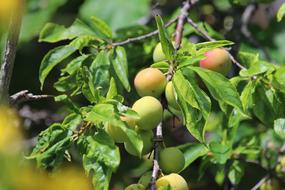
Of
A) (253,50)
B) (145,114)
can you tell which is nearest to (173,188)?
(145,114)

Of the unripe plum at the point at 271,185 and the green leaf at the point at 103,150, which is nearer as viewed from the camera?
the green leaf at the point at 103,150

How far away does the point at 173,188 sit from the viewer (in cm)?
126

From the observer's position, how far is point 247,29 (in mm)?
2404

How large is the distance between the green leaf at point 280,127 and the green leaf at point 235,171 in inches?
12.1

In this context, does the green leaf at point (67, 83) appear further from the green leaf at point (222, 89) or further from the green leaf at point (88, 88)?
the green leaf at point (222, 89)

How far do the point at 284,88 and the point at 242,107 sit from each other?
0.67 ft

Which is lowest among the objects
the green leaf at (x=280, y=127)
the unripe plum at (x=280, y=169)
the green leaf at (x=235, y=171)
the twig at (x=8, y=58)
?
the unripe plum at (x=280, y=169)

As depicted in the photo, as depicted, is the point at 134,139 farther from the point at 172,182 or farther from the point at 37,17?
the point at 37,17

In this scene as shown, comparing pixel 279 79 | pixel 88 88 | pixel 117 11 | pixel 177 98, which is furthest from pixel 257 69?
pixel 117 11

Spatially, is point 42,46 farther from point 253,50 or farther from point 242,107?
point 242,107

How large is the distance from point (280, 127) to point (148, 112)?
392 mm

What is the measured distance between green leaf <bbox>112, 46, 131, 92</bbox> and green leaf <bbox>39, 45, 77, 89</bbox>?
0.36 ft

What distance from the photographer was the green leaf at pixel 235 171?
6.03ft

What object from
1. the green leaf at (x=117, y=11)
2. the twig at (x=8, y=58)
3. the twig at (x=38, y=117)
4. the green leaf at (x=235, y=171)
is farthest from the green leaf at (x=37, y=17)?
the twig at (x=8, y=58)
